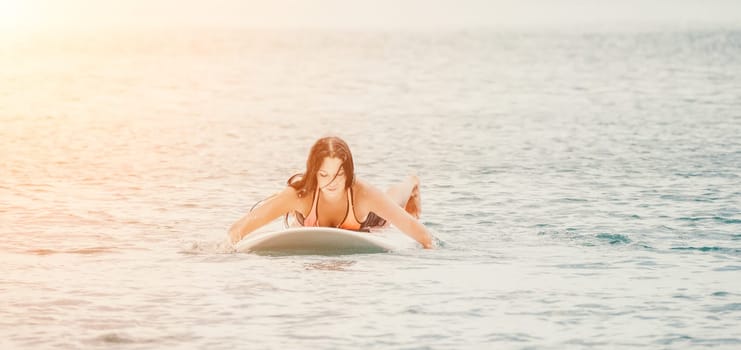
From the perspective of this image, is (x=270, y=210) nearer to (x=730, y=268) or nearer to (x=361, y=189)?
(x=361, y=189)

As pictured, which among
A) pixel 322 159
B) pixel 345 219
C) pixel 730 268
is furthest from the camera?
pixel 345 219

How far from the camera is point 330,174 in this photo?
1299 cm

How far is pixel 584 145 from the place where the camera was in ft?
81.9

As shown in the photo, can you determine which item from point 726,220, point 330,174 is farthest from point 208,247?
point 726,220

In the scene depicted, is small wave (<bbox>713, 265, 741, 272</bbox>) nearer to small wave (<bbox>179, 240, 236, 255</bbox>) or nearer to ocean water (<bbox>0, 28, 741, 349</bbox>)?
ocean water (<bbox>0, 28, 741, 349</bbox>)

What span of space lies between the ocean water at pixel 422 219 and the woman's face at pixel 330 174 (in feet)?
2.00

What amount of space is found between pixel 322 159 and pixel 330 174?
14cm

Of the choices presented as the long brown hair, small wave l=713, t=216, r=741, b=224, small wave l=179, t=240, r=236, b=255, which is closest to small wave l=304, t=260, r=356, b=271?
the long brown hair

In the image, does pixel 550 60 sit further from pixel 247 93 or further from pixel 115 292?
→ pixel 115 292

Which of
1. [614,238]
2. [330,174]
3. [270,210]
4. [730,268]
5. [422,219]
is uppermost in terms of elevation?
[330,174]

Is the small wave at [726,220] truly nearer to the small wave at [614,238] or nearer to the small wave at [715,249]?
the small wave at [614,238]

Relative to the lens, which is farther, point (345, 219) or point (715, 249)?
point (715, 249)

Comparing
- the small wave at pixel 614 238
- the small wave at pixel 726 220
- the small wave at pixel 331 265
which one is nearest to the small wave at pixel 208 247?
the small wave at pixel 331 265

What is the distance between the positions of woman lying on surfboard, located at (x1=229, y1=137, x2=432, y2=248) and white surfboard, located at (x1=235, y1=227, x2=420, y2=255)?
15cm
